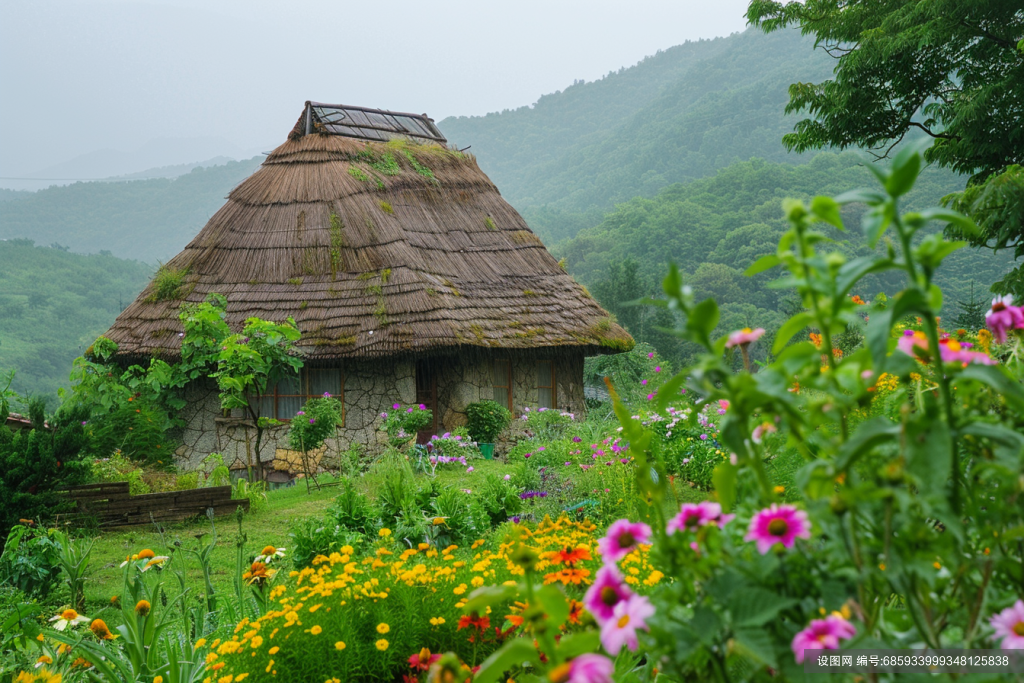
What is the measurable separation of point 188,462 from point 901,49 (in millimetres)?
11808

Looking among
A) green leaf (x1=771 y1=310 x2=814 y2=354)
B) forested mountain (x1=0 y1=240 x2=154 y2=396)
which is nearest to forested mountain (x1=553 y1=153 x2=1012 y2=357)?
forested mountain (x1=0 y1=240 x2=154 y2=396)

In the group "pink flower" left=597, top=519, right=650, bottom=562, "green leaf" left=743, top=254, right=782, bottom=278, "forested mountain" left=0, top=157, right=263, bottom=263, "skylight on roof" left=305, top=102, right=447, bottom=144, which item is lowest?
"pink flower" left=597, top=519, right=650, bottom=562

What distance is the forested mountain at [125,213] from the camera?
5969 centimetres

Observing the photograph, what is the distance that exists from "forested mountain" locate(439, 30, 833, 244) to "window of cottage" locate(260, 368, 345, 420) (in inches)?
1471

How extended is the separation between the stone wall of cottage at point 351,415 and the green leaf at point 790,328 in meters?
9.67

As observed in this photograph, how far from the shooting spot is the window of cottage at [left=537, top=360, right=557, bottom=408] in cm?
1255

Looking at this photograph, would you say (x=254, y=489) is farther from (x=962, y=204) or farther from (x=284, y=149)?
(x=962, y=204)

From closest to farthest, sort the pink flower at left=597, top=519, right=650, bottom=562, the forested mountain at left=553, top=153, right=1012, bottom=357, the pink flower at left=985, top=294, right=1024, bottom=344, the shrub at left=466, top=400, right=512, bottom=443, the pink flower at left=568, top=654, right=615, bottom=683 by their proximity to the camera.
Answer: the pink flower at left=568, top=654, right=615, bottom=683, the pink flower at left=597, top=519, right=650, bottom=562, the pink flower at left=985, top=294, right=1024, bottom=344, the shrub at left=466, top=400, right=512, bottom=443, the forested mountain at left=553, top=153, right=1012, bottom=357

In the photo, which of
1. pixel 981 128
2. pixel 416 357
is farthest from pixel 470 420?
pixel 981 128

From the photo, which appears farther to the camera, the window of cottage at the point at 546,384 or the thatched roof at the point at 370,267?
the window of cottage at the point at 546,384

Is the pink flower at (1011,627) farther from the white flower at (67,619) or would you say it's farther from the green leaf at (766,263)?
the white flower at (67,619)

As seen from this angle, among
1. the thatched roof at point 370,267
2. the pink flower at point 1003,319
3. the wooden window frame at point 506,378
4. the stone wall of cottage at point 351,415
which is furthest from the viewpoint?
the wooden window frame at point 506,378

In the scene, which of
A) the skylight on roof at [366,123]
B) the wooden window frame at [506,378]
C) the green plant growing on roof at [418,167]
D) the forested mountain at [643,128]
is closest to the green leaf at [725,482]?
the wooden window frame at [506,378]

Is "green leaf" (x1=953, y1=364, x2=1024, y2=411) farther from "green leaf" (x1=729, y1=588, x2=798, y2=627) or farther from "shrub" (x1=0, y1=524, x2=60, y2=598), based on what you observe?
"shrub" (x1=0, y1=524, x2=60, y2=598)
